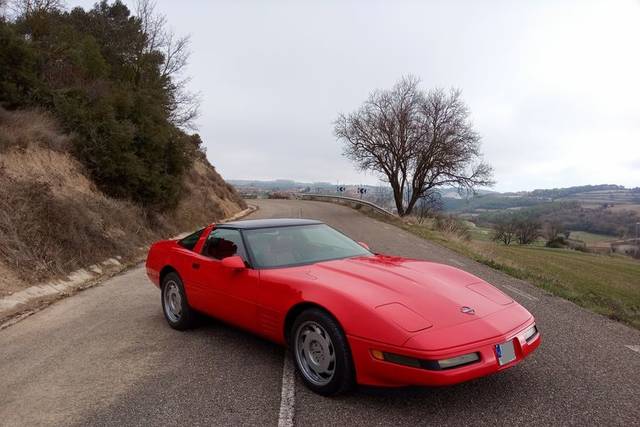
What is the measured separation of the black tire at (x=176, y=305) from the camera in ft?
17.1

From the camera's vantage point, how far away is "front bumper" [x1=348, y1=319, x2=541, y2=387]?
9.66 ft

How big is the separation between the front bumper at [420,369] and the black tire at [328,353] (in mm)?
75

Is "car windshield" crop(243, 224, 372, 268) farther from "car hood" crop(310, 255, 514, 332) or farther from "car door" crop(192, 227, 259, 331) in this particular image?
"car hood" crop(310, 255, 514, 332)

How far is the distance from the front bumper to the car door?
131cm

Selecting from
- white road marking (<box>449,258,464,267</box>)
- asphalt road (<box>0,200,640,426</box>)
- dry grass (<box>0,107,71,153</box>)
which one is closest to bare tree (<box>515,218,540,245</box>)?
Answer: white road marking (<box>449,258,464,267</box>)

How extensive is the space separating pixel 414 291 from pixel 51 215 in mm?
8235

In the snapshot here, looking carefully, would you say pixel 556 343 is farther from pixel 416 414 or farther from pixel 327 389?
pixel 327 389

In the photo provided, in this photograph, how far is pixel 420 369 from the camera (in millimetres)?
2953

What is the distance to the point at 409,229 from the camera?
71.4 feet

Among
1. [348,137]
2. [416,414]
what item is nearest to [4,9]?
[416,414]

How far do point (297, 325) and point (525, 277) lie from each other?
7545mm

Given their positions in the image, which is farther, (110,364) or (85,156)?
(85,156)

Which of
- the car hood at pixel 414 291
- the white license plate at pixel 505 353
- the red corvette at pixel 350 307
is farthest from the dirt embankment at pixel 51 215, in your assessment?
the white license plate at pixel 505 353

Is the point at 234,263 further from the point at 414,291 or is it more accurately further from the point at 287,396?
the point at 414,291
